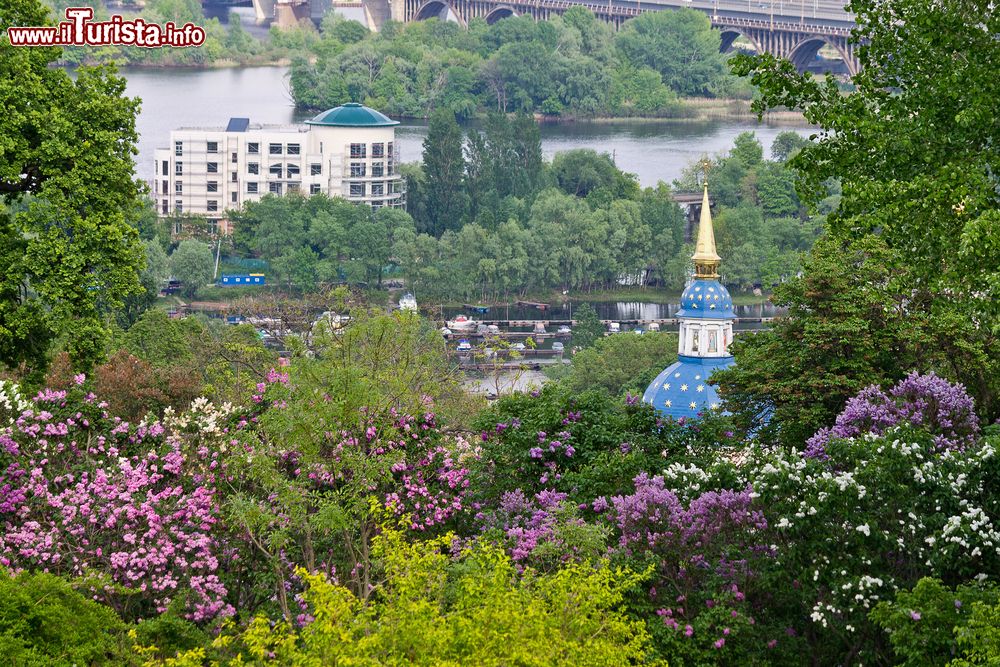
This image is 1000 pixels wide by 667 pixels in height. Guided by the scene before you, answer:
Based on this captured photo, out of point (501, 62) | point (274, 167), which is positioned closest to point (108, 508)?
point (274, 167)

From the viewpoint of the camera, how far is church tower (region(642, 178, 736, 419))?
4162 cm

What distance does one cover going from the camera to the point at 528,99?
464 ft

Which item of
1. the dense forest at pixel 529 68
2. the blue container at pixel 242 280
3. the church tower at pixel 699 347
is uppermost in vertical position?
the dense forest at pixel 529 68

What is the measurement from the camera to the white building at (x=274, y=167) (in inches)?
4038

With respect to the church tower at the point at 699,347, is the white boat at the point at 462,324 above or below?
below

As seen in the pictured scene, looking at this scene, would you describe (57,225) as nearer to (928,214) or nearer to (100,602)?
(100,602)

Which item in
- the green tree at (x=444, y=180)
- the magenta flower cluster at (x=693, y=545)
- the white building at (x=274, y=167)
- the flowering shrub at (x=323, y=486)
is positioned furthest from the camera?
the white building at (x=274, y=167)

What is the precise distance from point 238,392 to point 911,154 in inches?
510

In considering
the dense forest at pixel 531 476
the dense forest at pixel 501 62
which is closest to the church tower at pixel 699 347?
the dense forest at pixel 531 476

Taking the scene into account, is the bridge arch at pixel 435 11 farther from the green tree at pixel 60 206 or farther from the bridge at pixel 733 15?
the green tree at pixel 60 206

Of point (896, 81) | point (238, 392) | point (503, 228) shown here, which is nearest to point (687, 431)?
point (896, 81)

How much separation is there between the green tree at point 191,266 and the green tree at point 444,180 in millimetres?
14253

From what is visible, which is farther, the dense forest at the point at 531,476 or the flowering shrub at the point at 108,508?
the flowering shrub at the point at 108,508

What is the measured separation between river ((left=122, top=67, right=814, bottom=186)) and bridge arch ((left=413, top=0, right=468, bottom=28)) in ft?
43.3
